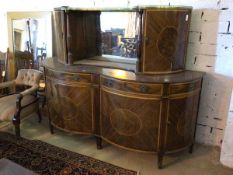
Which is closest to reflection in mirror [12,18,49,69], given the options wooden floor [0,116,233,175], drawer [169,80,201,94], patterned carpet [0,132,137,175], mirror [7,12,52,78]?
mirror [7,12,52,78]

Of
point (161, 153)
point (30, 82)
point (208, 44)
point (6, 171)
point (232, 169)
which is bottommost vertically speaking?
point (232, 169)

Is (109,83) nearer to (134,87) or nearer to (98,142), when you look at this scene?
(134,87)

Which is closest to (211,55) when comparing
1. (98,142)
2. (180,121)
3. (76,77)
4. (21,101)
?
(180,121)

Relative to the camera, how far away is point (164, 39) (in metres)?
2.26

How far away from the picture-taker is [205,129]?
2742 mm

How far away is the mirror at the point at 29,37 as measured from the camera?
327cm

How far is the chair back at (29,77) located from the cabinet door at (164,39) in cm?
145

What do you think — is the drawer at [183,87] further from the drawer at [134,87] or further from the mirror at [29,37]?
the mirror at [29,37]

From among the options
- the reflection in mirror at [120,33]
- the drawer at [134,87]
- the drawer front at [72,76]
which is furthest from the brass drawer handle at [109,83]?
the reflection in mirror at [120,33]

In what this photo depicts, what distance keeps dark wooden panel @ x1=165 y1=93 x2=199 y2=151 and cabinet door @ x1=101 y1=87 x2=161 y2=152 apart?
0.12 metres

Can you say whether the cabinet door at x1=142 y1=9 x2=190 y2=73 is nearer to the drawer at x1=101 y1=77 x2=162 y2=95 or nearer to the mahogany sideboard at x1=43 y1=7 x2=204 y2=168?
the mahogany sideboard at x1=43 y1=7 x2=204 y2=168

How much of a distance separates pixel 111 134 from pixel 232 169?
1.21 meters

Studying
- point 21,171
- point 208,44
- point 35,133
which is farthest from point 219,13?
point 35,133

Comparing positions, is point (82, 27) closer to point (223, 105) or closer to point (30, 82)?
point (30, 82)
